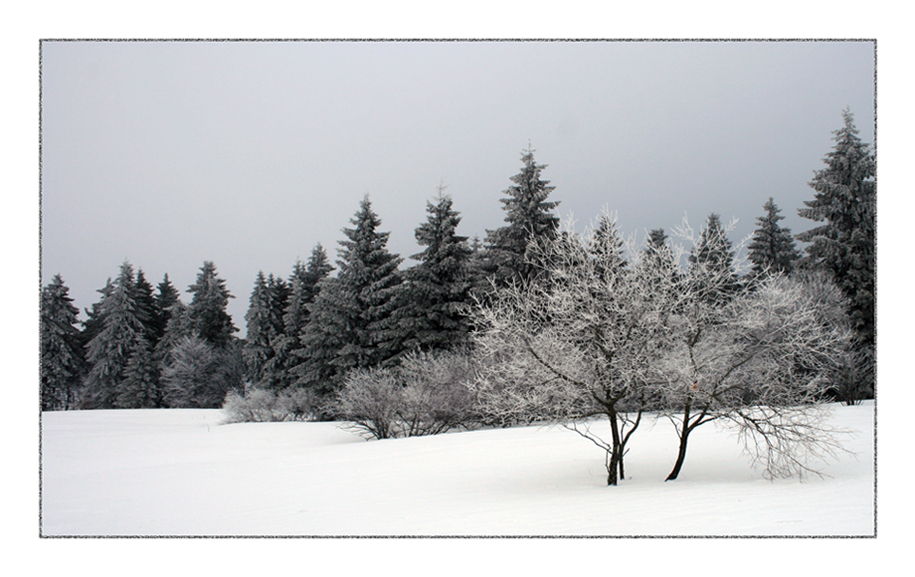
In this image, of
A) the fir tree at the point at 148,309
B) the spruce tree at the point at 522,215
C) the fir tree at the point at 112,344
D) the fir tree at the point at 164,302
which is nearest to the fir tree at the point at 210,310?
the fir tree at the point at 164,302

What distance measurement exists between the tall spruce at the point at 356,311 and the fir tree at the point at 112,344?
37.3 feet

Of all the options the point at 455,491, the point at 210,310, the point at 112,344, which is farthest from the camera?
the point at 210,310

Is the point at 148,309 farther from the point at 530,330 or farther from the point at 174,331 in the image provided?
the point at 530,330

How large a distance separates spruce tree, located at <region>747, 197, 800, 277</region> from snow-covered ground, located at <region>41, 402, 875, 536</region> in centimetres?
1651

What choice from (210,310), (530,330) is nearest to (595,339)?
(530,330)

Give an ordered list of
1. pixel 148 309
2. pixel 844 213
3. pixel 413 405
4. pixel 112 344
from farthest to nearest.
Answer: pixel 148 309 → pixel 112 344 → pixel 844 213 → pixel 413 405

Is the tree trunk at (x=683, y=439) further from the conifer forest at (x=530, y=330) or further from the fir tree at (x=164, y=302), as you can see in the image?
the fir tree at (x=164, y=302)

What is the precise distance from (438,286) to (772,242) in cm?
1906

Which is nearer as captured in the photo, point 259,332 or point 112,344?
point 112,344

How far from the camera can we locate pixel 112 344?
31891 mm

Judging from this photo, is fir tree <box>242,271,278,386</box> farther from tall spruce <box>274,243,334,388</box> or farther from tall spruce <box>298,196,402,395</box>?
tall spruce <box>298,196,402,395</box>

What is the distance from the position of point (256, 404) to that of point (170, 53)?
2022cm

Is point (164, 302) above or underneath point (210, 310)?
above
